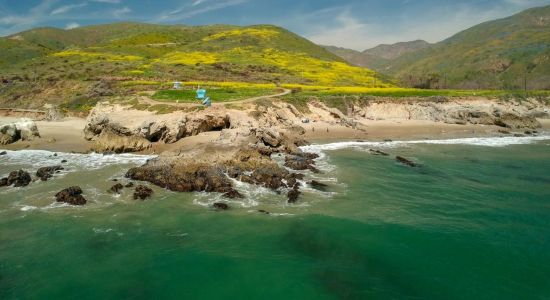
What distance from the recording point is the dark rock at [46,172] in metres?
28.7

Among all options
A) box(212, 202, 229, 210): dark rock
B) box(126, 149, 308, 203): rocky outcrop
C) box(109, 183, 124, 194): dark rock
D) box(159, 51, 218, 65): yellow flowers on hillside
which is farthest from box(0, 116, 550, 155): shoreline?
box(159, 51, 218, 65): yellow flowers on hillside

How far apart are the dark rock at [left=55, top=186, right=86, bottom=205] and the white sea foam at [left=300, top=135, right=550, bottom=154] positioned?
22.2 m

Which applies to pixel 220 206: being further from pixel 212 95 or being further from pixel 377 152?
pixel 212 95

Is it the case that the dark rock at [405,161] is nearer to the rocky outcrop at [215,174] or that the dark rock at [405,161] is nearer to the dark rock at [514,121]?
the rocky outcrop at [215,174]

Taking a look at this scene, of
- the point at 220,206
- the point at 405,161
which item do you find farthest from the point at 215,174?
the point at 405,161

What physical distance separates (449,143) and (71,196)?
40.0 meters

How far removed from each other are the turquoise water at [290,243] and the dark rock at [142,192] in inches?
23.7

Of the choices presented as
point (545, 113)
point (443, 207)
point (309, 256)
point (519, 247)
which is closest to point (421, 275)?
point (309, 256)

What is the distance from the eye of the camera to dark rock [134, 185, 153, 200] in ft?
79.2

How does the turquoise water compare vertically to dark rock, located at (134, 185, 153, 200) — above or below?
below

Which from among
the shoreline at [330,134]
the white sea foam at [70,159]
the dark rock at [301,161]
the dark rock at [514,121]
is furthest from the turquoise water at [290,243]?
the dark rock at [514,121]

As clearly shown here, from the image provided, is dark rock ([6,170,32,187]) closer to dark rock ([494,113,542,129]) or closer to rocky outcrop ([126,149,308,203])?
rocky outcrop ([126,149,308,203])

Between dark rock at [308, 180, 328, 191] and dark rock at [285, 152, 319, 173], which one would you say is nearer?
dark rock at [308, 180, 328, 191]

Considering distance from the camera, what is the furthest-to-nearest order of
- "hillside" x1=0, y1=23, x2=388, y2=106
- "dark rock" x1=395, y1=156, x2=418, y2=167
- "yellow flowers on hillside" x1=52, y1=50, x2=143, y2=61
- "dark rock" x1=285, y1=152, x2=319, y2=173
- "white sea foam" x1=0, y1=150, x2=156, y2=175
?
"yellow flowers on hillside" x1=52, y1=50, x2=143, y2=61, "hillside" x1=0, y1=23, x2=388, y2=106, "dark rock" x1=395, y1=156, x2=418, y2=167, "white sea foam" x1=0, y1=150, x2=156, y2=175, "dark rock" x1=285, y1=152, x2=319, y2=173
